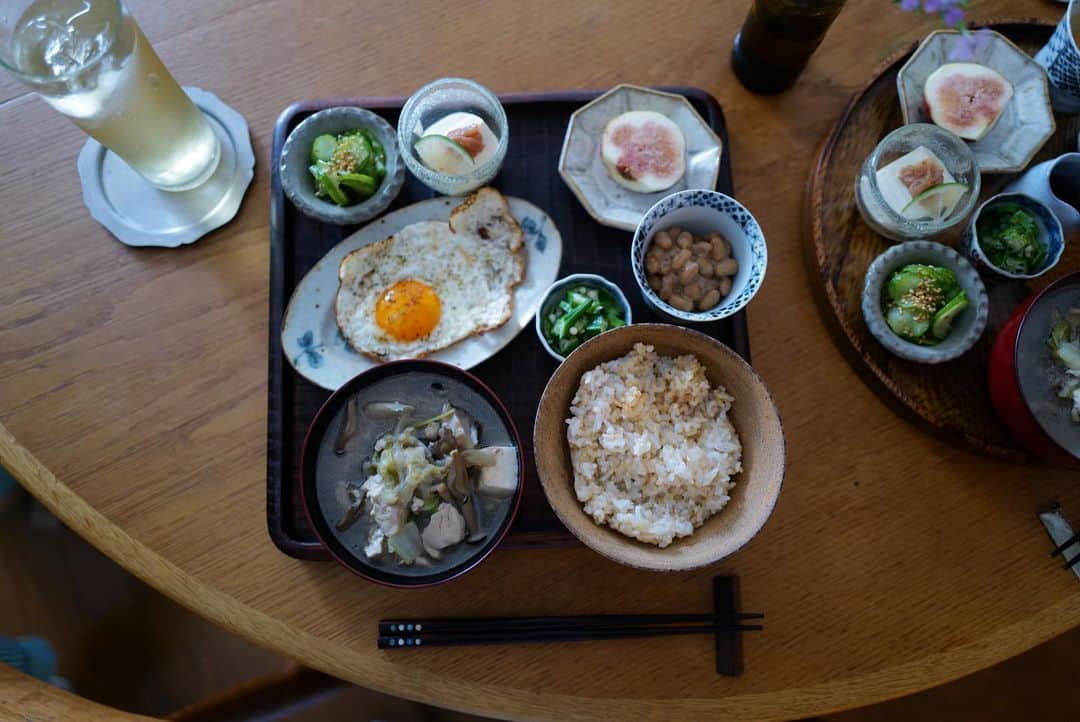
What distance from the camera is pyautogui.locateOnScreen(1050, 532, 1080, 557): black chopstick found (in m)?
1.72

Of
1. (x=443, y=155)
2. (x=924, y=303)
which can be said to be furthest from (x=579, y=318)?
(x=924, y=303)

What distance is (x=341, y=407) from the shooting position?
1.63 meters

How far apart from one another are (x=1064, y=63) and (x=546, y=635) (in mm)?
1949

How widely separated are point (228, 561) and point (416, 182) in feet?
3.51

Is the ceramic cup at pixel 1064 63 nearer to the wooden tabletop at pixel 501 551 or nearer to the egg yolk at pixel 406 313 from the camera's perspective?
the wooden tabletop at pixel 501 551

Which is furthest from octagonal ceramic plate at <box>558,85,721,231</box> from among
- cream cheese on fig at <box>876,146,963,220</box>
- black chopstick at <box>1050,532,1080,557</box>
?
black chopstick at <box>1050,532,1080,557</box>

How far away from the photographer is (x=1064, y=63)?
185cm

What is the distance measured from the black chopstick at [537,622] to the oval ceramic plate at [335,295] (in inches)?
23.4

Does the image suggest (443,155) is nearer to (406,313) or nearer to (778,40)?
(406,313)

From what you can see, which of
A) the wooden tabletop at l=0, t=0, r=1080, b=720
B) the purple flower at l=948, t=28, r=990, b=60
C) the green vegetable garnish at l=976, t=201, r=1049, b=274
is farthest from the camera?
the purple flower at l=948, t=28, r=990, b=60

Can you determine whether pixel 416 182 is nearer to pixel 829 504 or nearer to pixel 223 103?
pixel 223 103

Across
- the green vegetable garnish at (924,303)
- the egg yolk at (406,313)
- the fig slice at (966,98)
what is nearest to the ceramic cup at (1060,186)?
the fig slice at (966,98)

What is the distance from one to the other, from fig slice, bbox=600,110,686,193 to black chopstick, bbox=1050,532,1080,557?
4.25 feet

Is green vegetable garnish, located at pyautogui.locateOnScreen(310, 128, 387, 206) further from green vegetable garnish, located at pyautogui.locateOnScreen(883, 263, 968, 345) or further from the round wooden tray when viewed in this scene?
green vegetable garnish, located at pyautogui.locateOnScreen(883, 263, 968, 345)
